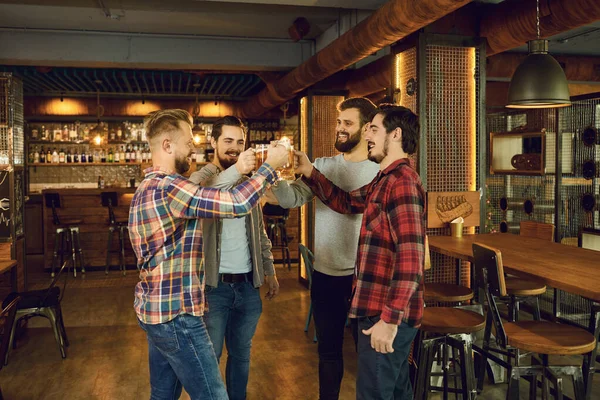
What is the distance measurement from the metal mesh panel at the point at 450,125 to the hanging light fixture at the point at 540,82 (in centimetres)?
72

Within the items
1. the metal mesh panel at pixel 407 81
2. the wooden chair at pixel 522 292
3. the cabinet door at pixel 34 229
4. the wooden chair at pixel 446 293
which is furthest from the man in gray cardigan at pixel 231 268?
the cabinet door at pixel 34 229

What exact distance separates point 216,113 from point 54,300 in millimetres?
7546

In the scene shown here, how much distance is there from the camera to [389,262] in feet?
7.06

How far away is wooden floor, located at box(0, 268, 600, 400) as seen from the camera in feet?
12.5

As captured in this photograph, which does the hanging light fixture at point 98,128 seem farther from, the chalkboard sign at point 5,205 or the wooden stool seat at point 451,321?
the wooden stool seat at point 451,321

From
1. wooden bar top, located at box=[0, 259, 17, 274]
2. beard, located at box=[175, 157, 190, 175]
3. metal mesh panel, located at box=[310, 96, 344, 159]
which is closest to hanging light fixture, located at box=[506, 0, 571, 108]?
beard, located at box=[175, 157, 190, 175]

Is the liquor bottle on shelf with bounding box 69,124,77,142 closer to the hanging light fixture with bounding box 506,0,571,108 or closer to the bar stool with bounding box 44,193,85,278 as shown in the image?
the bar stool with bounding box 44,193,85,278

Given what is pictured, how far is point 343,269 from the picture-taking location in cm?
274

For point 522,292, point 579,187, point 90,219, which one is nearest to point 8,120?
point 90,219

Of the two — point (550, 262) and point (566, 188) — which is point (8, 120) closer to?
point (550, 262)

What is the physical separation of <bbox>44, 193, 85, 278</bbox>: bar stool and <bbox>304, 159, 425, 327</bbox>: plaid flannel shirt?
6.85 meters

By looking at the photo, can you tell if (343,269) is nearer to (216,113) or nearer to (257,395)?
(257,395)

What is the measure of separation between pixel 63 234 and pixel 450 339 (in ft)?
22.1

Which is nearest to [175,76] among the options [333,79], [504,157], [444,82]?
[333,79]
